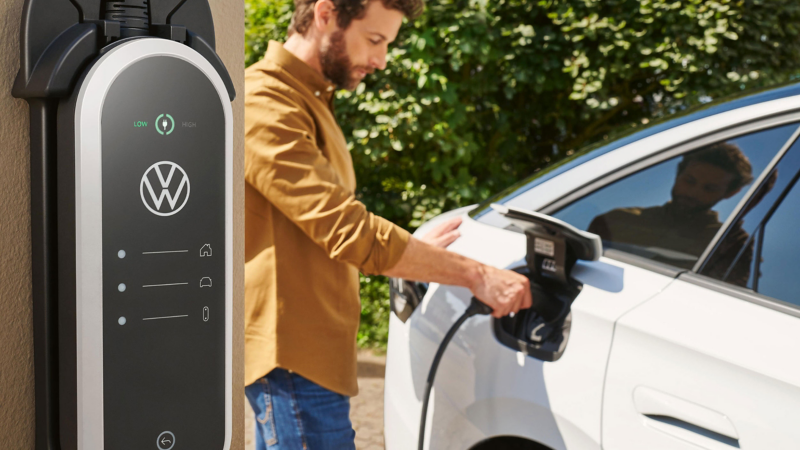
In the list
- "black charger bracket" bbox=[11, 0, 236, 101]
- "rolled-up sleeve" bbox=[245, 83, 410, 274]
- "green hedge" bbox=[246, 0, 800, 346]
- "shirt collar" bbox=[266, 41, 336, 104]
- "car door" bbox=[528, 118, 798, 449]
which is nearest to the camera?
"black charger bracket" bbox=[11, 0, 236, 101]

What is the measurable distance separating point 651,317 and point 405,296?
0.75 m

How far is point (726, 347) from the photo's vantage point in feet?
3.93

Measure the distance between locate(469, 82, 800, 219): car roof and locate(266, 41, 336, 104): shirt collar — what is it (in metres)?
0.59

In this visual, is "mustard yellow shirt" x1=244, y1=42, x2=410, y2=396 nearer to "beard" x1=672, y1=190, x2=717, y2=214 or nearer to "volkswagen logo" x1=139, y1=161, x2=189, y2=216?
"beard" x1=672, y1=190, x2=717, y2=214

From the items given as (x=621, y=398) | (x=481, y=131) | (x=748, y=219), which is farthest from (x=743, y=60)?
(x=621, y=398)

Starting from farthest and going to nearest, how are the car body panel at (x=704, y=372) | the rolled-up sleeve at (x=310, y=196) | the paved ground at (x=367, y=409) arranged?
the paved ground at (x=367, y=409) < the rolled-up sleeve at (x=310, y=196) < the car body panel at (x=704, y=372)

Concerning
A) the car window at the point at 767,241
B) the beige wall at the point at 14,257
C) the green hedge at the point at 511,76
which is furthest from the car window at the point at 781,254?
the green hedge at the point at 511,76

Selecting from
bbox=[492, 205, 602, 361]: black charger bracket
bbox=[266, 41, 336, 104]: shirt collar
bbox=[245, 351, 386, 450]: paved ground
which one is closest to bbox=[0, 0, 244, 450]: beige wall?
bbox=[492, 205, 602, 361]: black charger bracket

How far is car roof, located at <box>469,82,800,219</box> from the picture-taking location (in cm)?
150

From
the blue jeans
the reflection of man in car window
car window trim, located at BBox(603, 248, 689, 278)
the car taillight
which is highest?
the reflection of man in car window

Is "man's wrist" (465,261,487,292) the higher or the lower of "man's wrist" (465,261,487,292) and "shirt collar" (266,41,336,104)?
the lower

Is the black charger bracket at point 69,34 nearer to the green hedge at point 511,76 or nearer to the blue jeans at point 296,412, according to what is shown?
the blue jeans at point 296,412

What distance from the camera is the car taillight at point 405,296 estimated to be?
5.98 ft

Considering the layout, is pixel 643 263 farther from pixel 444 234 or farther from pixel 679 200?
pixel 444 234
